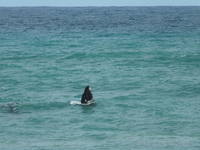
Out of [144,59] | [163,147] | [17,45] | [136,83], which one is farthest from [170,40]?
[163,147]

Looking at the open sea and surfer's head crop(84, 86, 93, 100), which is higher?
surfer's head crop(84, 86, 93, 100)

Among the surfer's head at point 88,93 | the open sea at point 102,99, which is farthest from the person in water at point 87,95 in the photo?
the open sea at point 102,99

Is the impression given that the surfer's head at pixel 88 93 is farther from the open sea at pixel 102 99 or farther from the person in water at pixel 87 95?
the open sea at pixel 102 99

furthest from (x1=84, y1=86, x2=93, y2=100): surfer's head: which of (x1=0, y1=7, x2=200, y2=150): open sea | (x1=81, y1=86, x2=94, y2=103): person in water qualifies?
(x1=0, y1=7, x2=200, y2=150): open sea

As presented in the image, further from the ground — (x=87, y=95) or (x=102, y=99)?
(x=87, y=95)

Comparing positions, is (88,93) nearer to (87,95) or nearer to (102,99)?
(87,95)

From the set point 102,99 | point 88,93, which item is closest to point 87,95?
point 88,93

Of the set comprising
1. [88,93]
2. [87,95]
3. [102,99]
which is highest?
[88,93]

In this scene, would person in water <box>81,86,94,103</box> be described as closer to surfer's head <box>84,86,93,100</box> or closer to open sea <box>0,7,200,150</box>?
surfer's head <box>84,86,93,100</box>

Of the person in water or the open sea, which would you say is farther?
the person in water

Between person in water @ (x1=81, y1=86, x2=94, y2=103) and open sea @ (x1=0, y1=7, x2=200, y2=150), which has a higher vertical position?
person in water @ (x1=81, y1=86, x2=94, y2=103)

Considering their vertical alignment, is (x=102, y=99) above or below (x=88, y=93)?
below

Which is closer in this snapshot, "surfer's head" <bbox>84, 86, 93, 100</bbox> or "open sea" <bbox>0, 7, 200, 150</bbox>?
"open sea" <bbox>0, 7, 200, 150</bbox>

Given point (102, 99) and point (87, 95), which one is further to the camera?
point (102, 99)
